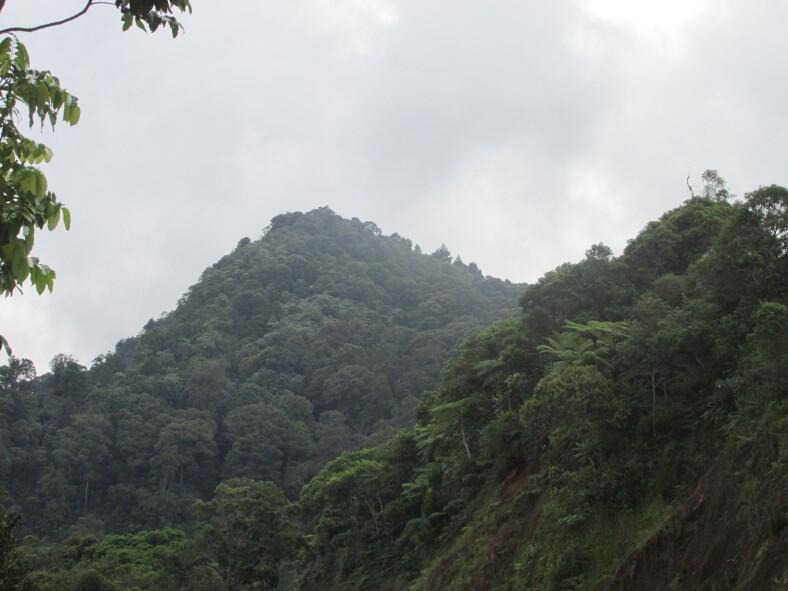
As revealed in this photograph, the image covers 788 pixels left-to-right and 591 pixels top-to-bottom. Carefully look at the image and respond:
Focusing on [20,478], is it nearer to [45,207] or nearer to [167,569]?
[167,569]

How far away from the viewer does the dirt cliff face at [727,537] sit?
10523 millimetres

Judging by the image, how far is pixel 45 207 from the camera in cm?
333

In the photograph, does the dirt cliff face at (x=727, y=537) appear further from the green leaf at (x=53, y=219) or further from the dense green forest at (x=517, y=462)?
the green leaf at (x=53, y=219)

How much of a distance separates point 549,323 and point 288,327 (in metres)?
51.1

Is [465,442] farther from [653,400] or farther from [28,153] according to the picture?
[28,153]

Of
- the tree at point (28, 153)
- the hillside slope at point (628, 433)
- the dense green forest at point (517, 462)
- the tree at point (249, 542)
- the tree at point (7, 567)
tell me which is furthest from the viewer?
the tree at point (249, 542)

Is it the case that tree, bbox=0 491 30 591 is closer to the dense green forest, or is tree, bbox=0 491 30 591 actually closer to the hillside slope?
the dense green forest

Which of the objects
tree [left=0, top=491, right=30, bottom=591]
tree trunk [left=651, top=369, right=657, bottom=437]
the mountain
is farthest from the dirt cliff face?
the mountain

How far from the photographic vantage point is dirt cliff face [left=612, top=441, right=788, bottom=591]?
10523 millimetres

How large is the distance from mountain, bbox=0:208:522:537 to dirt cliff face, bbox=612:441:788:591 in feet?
120

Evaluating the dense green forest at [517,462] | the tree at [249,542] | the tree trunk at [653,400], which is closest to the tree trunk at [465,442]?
the dense green forest at [517,462]

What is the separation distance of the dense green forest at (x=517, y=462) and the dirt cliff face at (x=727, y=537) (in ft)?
0.12

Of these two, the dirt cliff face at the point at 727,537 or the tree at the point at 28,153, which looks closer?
the tree at the point at 28,153

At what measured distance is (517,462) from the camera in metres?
21.0
